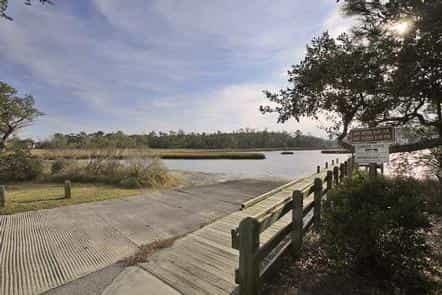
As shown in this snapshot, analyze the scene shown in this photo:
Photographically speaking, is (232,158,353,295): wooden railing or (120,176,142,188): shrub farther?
(120,176,142,188): shrub

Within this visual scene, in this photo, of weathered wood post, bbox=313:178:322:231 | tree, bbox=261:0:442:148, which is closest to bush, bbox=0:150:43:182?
tree, bbox=261:0:442:148

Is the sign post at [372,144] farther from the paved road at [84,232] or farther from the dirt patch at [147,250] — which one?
the dirt patch at [147,250]

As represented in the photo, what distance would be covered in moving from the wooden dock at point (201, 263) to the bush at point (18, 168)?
11.7 meters

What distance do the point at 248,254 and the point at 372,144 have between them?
123 inches

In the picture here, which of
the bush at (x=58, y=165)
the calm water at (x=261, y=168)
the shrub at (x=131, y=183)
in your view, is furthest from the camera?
the calm water at (x=261, y=168)

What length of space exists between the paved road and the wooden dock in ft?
1.87

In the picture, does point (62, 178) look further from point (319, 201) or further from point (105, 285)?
point (319, 201)

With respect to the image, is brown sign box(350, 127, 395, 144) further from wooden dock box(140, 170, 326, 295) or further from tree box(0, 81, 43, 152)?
tree box(0, 81, 43, 152)

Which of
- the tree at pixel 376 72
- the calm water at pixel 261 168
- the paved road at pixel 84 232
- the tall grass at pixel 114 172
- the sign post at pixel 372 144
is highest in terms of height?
the tree at pixel 376 72

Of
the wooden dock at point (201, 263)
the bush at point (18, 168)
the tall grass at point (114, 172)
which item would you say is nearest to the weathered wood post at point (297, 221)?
the wooden dock at point (201, 263)

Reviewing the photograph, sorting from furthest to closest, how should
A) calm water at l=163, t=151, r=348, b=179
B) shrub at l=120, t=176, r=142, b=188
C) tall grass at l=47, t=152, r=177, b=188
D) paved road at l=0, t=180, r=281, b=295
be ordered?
calm water at l=163, t=151, r=348, b=179 < tall grass at l=47, t=152, r=177, b=188 < shrub at l=120, t=176, r=142, b=188 < paved road at l=0, t=180, r=281, b=295

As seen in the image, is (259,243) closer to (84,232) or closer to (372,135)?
(372,135)

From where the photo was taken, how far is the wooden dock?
249 cm

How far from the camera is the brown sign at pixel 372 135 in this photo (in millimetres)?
3755
